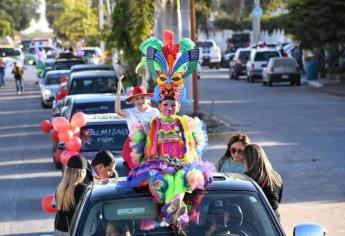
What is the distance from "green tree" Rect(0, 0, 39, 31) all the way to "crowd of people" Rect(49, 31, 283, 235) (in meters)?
116

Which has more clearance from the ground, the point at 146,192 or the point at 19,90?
the point at 146,192

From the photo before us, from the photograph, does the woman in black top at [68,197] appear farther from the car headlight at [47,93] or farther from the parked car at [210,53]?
the parked car at [210,53]

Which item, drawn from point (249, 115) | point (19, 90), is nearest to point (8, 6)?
point (19, 90)

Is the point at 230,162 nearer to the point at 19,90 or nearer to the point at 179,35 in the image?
the point at 179,35

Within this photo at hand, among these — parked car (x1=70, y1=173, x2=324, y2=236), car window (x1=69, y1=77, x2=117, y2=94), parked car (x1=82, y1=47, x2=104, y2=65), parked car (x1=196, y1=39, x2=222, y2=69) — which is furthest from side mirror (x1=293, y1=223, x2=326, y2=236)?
parked car (x1=196, y1=39, x2=222, y2=69)

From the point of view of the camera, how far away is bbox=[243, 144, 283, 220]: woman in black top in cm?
817

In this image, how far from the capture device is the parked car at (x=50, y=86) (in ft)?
119

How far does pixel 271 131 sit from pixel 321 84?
19.4m

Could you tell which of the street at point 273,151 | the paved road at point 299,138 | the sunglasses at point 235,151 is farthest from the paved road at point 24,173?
the sunglasses at point 235,151

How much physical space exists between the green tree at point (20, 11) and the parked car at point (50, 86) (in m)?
86.3

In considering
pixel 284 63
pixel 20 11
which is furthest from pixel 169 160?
pixel 20 11

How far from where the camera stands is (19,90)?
50.6 metres

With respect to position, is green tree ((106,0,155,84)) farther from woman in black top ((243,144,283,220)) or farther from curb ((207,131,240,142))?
woman in black top ((243,144,283,220))

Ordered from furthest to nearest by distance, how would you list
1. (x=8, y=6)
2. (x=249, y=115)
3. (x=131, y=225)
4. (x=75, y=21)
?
(x=8, y=6)
(x=75, y=21)
(x=249, y=115)
(x=131, y=225)
